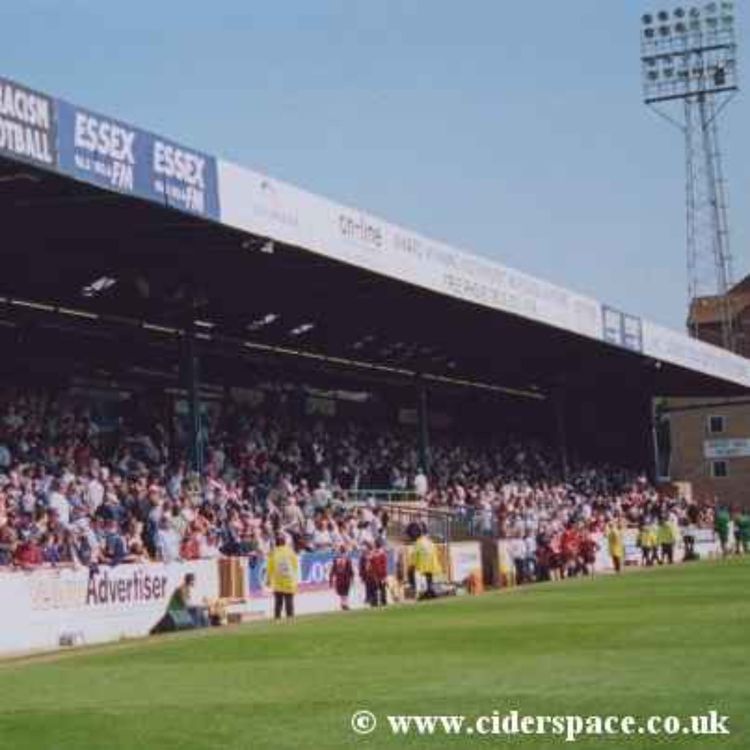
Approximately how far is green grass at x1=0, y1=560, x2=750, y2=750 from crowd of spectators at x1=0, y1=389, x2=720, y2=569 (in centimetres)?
397

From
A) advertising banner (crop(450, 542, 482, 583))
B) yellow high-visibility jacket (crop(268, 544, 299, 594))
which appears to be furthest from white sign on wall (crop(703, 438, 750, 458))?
yellow high-visibility jacket (crop(268, 544, 299, 594))

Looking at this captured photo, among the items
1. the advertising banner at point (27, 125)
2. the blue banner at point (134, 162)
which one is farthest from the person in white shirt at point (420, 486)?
the advertising banner at point (27, 125)

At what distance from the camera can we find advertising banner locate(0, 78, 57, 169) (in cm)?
2211

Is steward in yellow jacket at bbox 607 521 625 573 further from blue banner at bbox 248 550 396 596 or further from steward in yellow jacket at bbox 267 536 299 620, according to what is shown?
steward in yellow jacket at bbox 267 536 299 620

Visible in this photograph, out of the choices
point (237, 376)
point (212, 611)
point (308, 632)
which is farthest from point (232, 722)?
point (237, 376)

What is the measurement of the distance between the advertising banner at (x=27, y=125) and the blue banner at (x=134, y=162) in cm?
25

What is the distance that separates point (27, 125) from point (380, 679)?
Answer: 1182 cm

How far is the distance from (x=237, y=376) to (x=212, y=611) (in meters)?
18.3

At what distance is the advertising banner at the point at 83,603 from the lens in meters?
22.8

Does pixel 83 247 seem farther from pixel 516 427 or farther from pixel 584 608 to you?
pixel 516 427

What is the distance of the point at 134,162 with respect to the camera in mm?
25469

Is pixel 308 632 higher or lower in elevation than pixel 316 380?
lower

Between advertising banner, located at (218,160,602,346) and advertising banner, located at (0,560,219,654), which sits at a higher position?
advertising banner, located at (218,160,602,346)

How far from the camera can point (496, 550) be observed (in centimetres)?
4103
